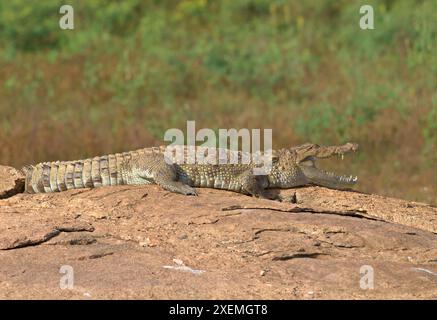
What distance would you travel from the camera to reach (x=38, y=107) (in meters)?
15.0

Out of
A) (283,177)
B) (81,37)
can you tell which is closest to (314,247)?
(283,177)

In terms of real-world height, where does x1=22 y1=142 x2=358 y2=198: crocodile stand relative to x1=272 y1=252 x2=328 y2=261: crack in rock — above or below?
above

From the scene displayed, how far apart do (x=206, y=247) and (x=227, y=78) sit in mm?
10650

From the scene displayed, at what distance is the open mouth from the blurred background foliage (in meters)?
3.08

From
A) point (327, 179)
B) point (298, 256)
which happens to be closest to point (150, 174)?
point (327, 179)

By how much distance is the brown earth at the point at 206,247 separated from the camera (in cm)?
565

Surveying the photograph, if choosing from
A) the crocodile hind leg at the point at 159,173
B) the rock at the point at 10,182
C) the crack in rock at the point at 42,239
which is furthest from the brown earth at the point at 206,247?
the rock at the point at 10,182

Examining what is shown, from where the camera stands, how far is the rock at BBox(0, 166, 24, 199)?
8.07 m

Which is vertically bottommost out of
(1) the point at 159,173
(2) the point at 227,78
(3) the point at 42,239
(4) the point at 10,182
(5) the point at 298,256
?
(5) the point at 298,256

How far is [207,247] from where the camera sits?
253 inches

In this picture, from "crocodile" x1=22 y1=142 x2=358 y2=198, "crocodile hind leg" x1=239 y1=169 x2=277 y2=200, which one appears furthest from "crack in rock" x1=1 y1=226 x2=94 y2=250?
"crocodile hind leg" x1=239 y1=169 x2=277 y2=200

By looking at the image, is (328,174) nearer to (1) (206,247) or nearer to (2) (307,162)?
(2) (307,162)

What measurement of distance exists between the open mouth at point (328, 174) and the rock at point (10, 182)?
2875mm

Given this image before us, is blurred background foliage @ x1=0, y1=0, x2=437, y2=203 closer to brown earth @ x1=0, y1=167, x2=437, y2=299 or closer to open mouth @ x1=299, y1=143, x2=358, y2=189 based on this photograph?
open mouth @ x1=299, y1=143, x2=358, y2=189
